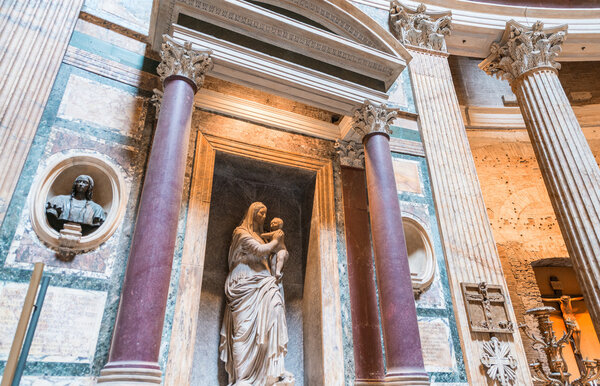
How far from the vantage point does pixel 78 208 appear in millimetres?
4719

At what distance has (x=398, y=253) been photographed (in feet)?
17.3

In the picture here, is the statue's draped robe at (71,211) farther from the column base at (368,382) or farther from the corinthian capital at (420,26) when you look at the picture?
the corinthian capital at (420,26)

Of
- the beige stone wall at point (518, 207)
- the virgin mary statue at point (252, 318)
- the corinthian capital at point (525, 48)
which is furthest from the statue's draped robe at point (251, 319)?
the beige stone wall at point (518, 207)

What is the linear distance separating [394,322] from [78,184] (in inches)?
159

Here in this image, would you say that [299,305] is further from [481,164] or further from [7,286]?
[481,164]

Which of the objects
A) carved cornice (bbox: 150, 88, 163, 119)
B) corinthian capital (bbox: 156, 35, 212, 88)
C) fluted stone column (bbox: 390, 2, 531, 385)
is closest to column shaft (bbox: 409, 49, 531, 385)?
fluted stone column (bbox: 390, 2, 531, 385)

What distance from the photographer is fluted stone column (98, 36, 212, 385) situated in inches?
138

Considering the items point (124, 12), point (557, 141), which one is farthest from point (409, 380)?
point (124, 12)

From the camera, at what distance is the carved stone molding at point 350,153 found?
23.5ft

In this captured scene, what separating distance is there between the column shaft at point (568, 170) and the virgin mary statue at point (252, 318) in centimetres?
489

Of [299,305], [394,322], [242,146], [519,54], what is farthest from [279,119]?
[519,54]

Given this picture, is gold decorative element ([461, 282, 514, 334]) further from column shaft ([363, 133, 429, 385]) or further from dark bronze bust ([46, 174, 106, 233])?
dark bronze bust ([46, 174, 106, 233])

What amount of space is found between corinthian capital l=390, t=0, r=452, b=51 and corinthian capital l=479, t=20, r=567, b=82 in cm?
136

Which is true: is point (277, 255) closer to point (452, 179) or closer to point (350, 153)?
point (350, 153)
